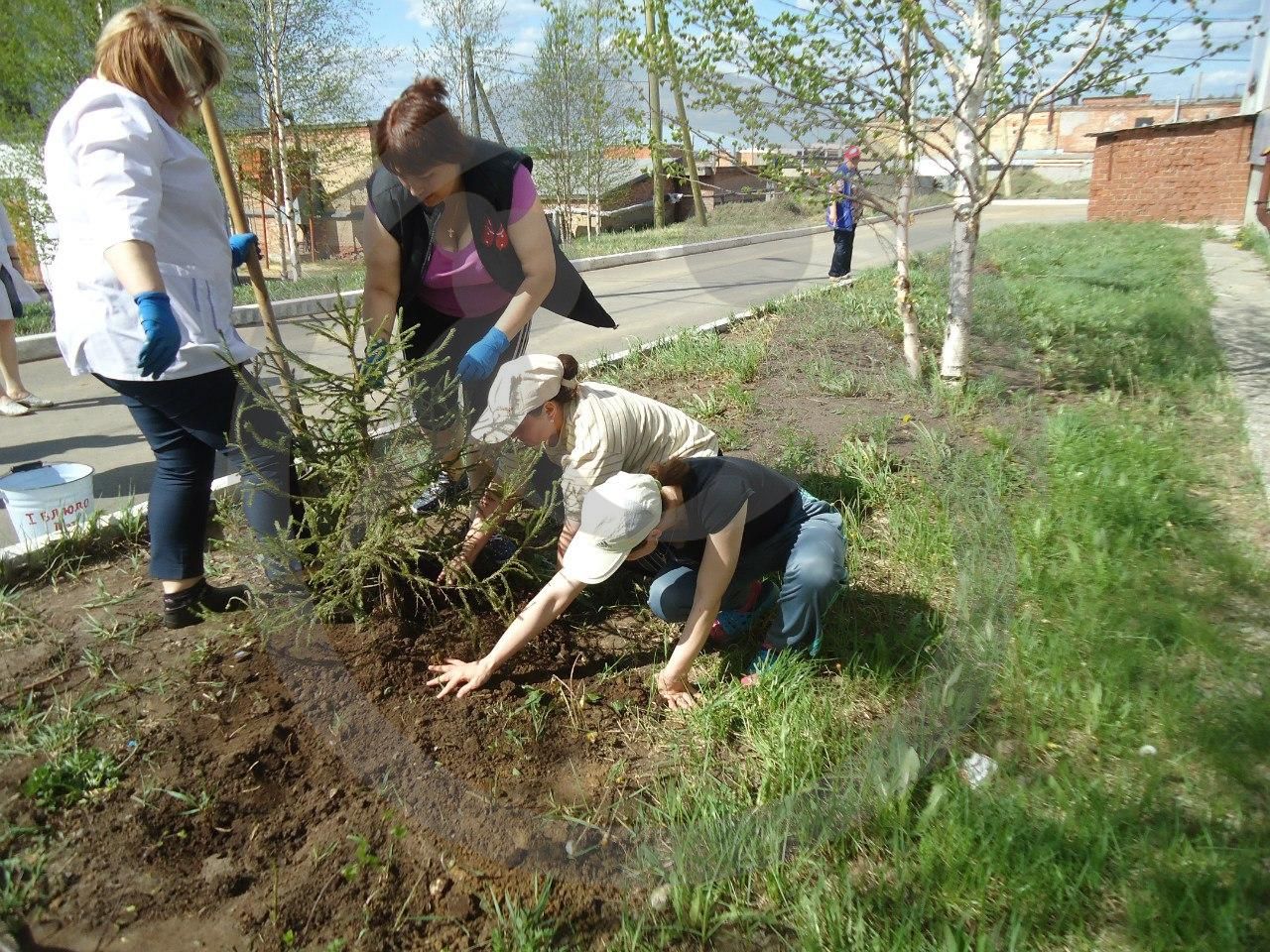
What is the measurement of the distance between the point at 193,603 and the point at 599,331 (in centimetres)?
603

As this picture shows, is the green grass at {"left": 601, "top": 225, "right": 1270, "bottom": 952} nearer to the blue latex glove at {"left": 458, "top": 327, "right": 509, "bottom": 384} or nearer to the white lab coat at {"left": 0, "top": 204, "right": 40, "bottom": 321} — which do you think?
the blue latex glove at {"left": 458, "top": 327, "right": 509, "bottom": 384}

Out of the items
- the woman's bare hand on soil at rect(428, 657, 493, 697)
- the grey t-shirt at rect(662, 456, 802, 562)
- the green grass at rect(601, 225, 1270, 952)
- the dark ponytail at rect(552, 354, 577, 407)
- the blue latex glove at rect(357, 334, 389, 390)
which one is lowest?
the green grass at rect(601, 225, 1270, 952)

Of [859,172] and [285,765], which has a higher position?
[859,172]

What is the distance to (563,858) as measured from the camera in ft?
6.29

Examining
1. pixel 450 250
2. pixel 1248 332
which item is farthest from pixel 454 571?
pixel 1248 332

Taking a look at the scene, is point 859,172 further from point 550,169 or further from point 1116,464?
point 550,169

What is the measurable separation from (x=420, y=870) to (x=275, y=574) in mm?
952

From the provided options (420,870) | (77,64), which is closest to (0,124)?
(77,64)

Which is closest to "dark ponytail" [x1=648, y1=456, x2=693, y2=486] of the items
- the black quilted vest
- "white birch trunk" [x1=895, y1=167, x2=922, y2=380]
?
the black quilted vest

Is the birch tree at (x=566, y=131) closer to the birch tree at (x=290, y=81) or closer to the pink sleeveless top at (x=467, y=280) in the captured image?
the birch tree at (x=290, y=81)

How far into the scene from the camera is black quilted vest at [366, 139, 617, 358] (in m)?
2.73

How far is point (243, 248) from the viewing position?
2.86 m

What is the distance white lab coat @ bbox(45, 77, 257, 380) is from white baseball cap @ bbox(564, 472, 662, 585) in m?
1.05

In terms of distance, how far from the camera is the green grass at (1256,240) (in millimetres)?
12200
